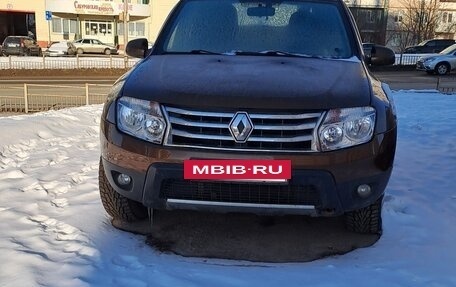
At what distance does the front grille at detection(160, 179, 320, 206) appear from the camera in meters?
3.00

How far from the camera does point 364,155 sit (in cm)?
304

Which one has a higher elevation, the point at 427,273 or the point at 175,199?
the point at 175,199

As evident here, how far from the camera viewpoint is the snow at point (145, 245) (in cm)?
293

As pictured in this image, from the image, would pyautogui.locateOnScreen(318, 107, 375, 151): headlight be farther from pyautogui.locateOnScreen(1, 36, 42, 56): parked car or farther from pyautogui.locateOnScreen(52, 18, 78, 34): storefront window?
pyautogui.locateOnScreen(52, 18, 78, 34): storefront window

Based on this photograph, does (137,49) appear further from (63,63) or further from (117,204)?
(63,63)

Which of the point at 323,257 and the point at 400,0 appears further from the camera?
the point at 400,0

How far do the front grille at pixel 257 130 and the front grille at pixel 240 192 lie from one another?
0.23 m

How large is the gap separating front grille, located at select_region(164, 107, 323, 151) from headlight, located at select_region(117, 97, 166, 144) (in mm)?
80

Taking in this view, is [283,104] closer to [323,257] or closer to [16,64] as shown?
[323,257]

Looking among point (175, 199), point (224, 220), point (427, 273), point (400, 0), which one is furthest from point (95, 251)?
point (400, 0)

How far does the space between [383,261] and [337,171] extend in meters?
0.70

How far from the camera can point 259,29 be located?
4254 millimetres

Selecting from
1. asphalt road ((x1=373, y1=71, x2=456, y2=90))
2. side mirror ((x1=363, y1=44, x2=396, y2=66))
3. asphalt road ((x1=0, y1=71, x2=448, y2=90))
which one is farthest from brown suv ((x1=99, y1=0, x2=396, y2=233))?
asphalt road ((x1=0, y1=71, x2=448, y2=90))

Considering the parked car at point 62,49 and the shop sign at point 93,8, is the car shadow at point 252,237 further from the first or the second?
the shop sign at point 93,8
